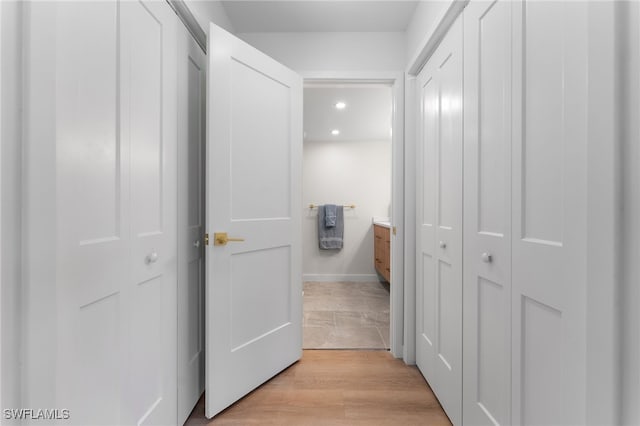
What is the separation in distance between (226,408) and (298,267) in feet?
2.76

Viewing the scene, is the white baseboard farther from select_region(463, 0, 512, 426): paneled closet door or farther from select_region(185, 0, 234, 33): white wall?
select_region(185, 0, 234, 33): white wall

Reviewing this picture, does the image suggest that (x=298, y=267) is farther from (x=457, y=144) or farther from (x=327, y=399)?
(x=457, y=144)

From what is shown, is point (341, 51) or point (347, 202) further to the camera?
point (347, 202)

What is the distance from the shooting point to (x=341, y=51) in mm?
1974

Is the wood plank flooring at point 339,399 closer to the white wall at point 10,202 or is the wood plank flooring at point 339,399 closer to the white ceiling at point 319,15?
the white wall at point 10,202

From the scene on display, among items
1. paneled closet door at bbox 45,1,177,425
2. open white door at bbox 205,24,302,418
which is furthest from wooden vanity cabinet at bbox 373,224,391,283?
paneled closet door at bbox 45,1,177,425

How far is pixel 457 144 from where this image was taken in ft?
4.17

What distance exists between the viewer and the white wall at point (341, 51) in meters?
1.97

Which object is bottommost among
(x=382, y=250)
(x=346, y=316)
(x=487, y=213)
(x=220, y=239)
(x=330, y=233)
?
(x=346, y=316)

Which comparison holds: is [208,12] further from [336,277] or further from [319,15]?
[336,277]

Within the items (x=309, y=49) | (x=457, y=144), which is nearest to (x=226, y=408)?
(x=457, y=144)

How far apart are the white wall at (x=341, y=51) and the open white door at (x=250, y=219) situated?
0.82 feet

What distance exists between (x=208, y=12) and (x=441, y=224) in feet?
5.60

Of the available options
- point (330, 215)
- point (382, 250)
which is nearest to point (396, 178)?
point (382, 250)
